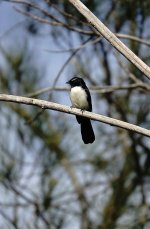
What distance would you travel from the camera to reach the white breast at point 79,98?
351cm

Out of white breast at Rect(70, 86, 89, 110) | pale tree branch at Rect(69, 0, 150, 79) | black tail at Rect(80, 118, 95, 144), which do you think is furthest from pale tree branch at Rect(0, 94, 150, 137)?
white breast at Rect(70, 86, 89, 110)

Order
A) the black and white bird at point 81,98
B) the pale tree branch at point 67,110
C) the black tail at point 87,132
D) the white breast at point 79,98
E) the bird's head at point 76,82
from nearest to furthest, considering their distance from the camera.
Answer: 1. the pale tree branch at point 67,110
2. the black tail at point 87,132
3. the black and white bird at point 81,98
4. the white breast at point 79,98
5. the bird's head at point 76,82

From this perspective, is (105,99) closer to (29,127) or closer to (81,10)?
(29,127)

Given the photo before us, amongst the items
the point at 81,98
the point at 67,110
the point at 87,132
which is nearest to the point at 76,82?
the point at 81,98

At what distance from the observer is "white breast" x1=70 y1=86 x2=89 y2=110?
11.5ft

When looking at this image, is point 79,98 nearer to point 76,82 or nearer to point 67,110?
point 76,82

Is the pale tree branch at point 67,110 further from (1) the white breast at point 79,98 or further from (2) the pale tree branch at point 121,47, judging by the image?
(1) the white breast at point 79,98

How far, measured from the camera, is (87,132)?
3230mm

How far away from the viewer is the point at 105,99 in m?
5.19

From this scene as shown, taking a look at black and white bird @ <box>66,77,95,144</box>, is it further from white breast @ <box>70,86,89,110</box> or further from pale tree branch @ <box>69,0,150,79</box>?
pale tree branch @ <box>69,0,150,79</box>

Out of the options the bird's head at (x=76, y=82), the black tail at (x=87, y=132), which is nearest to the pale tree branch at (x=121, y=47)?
the black tail at (x=87, y=132)

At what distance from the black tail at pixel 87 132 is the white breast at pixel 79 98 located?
16 cm

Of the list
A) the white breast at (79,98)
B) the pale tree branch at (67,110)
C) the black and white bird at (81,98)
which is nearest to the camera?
the pale tree branch at (67,110)

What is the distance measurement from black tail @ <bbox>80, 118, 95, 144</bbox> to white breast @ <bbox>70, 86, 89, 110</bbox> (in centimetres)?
16
